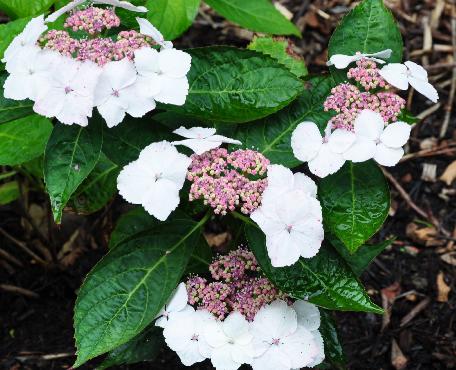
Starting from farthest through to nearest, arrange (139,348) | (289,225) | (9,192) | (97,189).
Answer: (9,192) < (97,189) < (139,348) < (289,225)

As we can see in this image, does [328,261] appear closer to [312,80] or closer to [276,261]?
[276,261]

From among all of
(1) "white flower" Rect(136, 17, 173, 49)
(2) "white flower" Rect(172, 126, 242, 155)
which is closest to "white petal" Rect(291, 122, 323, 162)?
(2) "white flower" Rect(172, 126, 242, 155)

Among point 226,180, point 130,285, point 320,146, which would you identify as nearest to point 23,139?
point 130,285

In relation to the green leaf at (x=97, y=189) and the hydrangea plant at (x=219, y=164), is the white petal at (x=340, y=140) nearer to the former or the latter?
the hydrangea plant at (x=219, y=164)

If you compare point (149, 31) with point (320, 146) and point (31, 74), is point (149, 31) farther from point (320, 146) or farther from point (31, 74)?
point (320, 146)

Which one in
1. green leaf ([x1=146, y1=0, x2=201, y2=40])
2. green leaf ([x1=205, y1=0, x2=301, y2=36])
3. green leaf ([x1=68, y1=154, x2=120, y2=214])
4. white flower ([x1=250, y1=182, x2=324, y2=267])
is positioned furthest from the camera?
green leaf ([x1=205, y1=0, x2=301, y2=36])

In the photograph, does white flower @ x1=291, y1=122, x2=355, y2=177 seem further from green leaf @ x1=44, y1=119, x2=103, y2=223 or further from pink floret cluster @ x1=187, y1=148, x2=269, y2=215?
green leaf @ x1=44, y1=119, x2=103, y2=223
